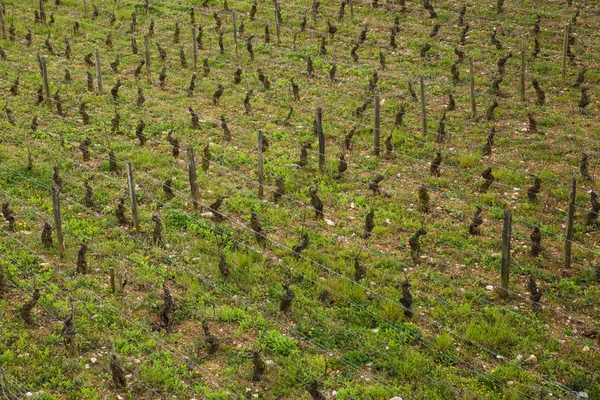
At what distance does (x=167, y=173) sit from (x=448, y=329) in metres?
6.78

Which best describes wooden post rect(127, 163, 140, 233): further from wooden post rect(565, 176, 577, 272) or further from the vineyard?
wooden post rect(565, 176, 577, 272)

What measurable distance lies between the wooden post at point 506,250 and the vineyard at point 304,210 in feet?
0.38

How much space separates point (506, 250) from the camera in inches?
461

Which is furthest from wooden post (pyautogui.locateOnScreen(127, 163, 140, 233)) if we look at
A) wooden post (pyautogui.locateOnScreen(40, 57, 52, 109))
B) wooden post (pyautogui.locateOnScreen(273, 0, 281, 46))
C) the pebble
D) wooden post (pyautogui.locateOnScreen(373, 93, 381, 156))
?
wooden post (pyautogui.locateOnScreen(273, 0, 281, 46))

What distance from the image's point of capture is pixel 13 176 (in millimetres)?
14953

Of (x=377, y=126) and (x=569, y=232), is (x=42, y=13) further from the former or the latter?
(x=569, y=232)

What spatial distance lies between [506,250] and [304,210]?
4001 mm

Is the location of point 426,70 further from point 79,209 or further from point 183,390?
point 183,390

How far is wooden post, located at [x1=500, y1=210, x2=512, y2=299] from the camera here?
1153cm

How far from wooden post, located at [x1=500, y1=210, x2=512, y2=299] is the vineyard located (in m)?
0.12

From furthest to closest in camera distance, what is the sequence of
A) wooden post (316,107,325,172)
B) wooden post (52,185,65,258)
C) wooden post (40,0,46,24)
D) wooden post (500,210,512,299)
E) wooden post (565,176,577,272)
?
wooden post (40,0,46,24), wooden post (316,107,325,172), wooden post (565,176,577,272), wooden post (52,185,65,258), wooden post (500,210,512,299)

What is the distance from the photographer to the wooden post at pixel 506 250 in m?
11.5

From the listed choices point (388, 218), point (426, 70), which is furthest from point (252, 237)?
point (426, 70)

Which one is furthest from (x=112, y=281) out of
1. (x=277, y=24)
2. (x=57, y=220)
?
(x=277, y=24)
